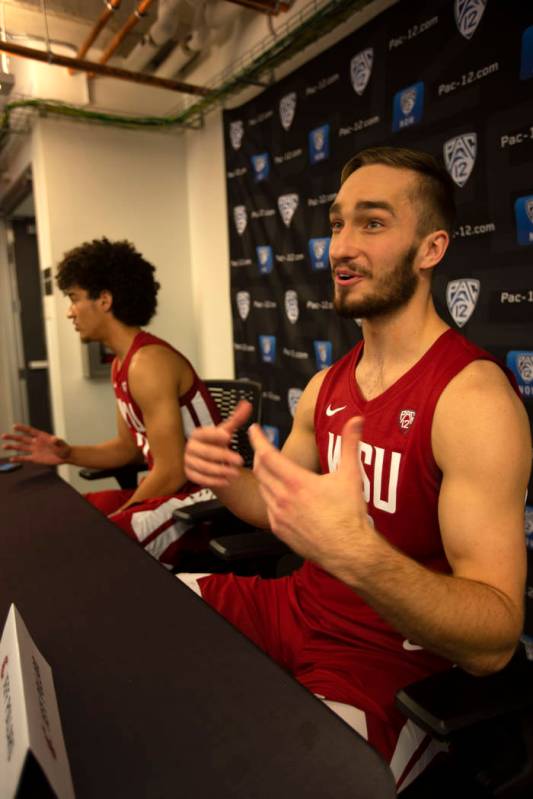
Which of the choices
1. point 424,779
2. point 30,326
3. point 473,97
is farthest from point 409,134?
point 30,326

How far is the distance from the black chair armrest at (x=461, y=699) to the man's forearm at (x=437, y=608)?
3 centimetres

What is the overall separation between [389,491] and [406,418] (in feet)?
0.47

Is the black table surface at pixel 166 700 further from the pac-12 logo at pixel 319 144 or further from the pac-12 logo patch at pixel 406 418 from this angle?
the pac-12 logo at pixel 319 144

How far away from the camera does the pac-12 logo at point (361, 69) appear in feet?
6.99

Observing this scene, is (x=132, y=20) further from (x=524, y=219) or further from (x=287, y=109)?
(x=524, y=219)

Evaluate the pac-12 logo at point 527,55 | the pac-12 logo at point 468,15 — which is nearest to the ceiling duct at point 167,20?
the pac-12 logo at point 468,15

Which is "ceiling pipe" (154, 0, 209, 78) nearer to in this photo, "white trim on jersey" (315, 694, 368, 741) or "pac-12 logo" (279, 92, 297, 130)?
"pac-12 logo" (279, 92, 297, 130)

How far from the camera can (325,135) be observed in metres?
2.40

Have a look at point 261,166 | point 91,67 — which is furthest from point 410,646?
point 91,67

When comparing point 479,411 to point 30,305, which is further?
point 30,305

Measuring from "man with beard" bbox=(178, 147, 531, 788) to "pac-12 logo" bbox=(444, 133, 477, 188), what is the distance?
2.41 ft

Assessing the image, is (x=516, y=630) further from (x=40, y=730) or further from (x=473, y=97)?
(x=473, y=97)

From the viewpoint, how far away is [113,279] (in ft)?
7.02

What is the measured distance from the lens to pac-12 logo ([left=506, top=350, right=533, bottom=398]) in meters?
1.72
